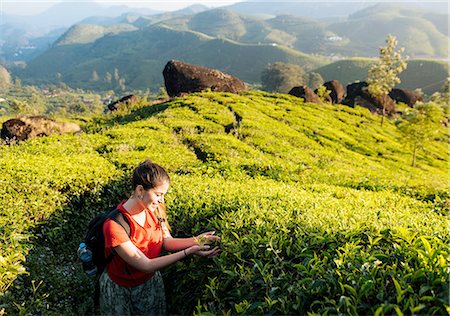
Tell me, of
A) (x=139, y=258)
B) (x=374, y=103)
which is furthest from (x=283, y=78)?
(x=139, y=258)

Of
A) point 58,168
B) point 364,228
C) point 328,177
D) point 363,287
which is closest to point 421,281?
point 363,287

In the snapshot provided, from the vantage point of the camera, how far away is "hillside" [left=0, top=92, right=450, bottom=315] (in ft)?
13.9

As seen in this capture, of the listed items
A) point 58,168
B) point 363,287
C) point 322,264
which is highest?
point 363,287

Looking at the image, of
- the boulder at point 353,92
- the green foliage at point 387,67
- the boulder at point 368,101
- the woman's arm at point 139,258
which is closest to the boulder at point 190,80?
the green foliage at point 387,67

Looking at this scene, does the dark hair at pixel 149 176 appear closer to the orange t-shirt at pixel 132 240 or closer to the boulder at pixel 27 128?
the orange t-shirt at pixel 132 240

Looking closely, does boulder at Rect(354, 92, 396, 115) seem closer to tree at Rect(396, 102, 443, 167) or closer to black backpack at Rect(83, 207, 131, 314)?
tree at Rect(396, 102, 443, 167)

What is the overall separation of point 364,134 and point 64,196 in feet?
106

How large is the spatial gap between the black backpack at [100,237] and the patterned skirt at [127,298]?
1.39 feet

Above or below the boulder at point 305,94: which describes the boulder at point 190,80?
above

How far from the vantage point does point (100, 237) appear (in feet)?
17.5

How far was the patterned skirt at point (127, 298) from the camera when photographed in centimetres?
561

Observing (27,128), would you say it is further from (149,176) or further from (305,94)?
(305,94)

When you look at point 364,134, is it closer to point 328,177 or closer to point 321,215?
point 328,177

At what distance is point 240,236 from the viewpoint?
5.96 meters
